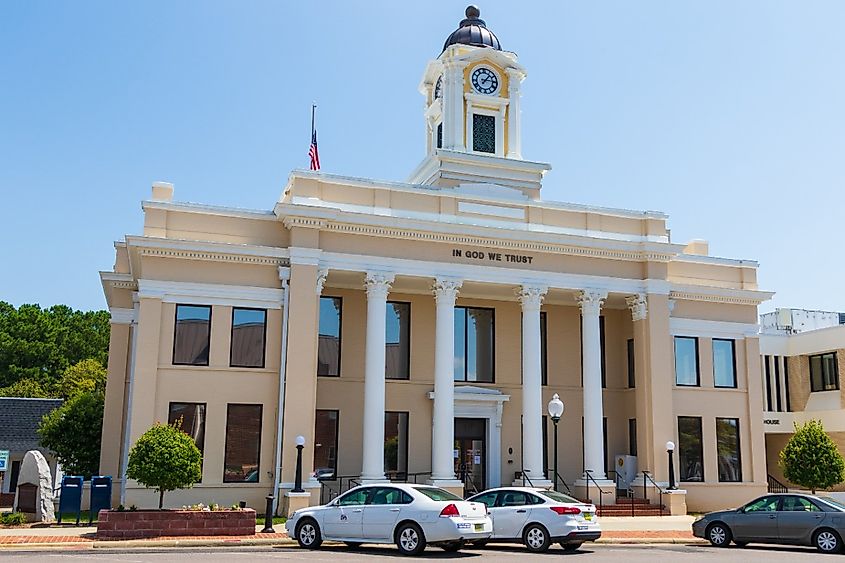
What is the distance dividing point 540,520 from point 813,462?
59.7ft

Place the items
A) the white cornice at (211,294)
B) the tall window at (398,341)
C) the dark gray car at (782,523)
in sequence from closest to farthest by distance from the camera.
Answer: the dark gray car at (782,523) < the white cornice at (211,294) < the tall window at (398,341)

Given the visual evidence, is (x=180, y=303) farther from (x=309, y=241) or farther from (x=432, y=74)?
(x=432, y=74)

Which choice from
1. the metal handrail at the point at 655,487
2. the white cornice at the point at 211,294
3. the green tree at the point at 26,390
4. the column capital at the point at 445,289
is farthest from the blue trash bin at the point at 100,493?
the green tree at the point at 26,390

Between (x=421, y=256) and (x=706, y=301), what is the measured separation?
12.4 metres

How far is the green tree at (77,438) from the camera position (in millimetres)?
33438

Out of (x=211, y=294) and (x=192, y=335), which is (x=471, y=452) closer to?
(x=192, y=335)

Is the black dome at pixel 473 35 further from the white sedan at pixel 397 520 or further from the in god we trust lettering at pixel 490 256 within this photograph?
the white sedan at pixel 397 520

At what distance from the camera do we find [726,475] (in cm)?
3506

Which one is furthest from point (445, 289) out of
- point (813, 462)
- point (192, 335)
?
point (813, 462)

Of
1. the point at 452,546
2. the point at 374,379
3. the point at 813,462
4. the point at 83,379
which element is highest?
the point at 83,379

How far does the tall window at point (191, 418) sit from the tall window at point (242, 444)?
32.2 inches

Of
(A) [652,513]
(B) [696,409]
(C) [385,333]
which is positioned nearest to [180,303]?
(C) [385,333]

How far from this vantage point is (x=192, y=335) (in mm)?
29531

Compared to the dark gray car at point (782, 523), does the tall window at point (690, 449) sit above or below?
above
